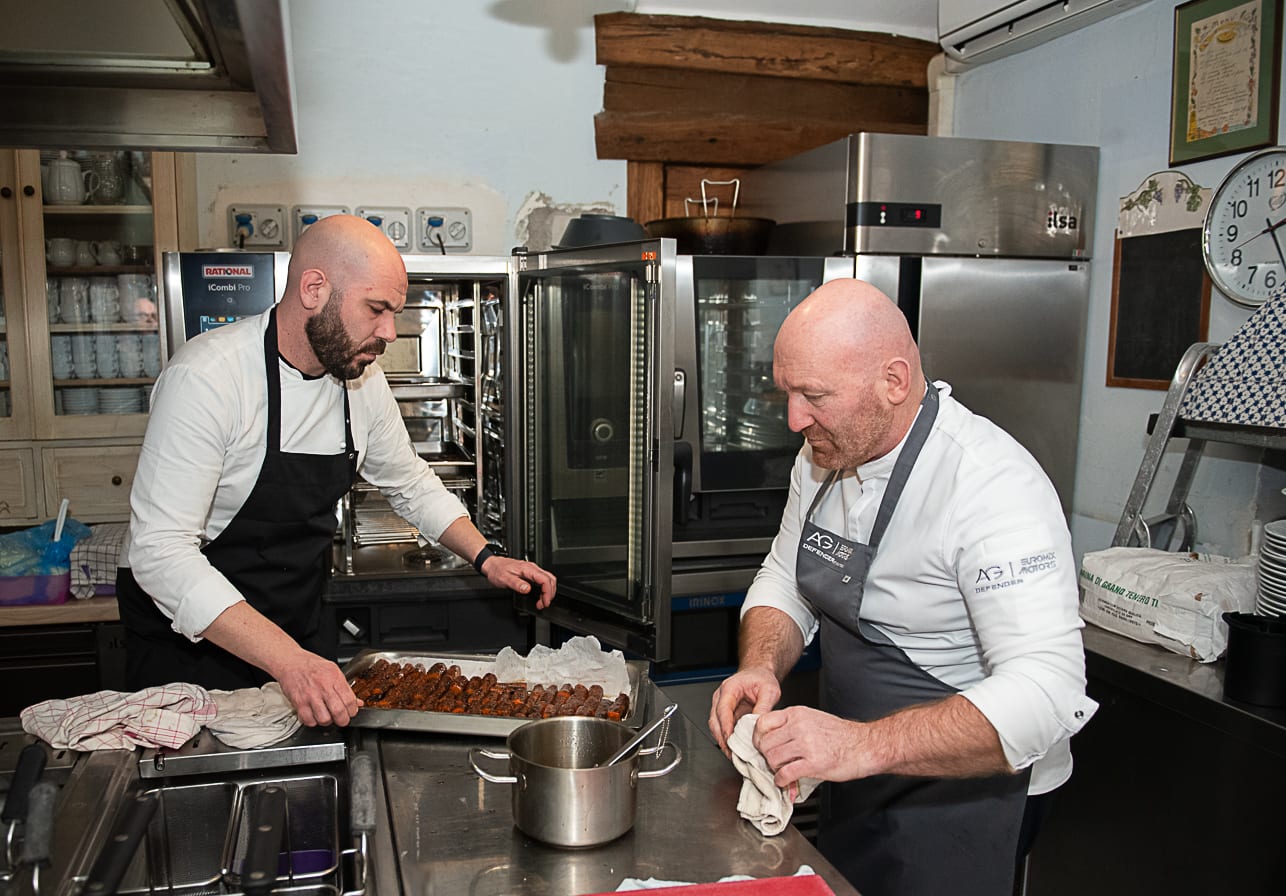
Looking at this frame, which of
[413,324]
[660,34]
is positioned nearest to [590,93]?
[660,34]

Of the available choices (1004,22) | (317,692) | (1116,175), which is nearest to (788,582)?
(317,692)

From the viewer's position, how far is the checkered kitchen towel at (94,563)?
3500 mm

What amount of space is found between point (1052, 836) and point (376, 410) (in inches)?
88.4

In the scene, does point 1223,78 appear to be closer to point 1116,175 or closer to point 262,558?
point 1116,175

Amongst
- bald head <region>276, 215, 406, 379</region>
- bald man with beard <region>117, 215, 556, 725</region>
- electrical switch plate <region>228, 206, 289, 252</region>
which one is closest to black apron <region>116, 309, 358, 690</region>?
bald man with beard <region>117, 215, 556, 725</region>

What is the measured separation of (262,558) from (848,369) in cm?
150

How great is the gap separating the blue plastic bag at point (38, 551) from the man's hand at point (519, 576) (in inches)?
76.5

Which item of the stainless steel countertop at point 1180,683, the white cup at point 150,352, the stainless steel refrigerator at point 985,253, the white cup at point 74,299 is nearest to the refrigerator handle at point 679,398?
the stainless steel refrigerator at point 985,253

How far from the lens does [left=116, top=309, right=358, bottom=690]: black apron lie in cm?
234

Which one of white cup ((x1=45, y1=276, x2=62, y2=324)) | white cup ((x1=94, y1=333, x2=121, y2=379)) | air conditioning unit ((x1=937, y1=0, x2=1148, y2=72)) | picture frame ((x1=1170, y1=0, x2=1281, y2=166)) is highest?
air conditioning unit ((x1=937, y1=0, x2=1148, y2=72))

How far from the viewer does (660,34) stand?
4109mm

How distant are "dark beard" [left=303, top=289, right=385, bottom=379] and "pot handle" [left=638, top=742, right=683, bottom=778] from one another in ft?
3.61

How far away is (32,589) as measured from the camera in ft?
11.5

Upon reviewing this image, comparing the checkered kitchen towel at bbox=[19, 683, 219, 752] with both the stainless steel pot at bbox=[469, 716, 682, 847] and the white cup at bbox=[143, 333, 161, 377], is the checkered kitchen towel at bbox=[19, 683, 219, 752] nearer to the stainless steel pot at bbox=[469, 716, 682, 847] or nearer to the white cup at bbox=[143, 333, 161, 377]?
the stainless steel pot at bbox=[469, 716, 682, 847]
